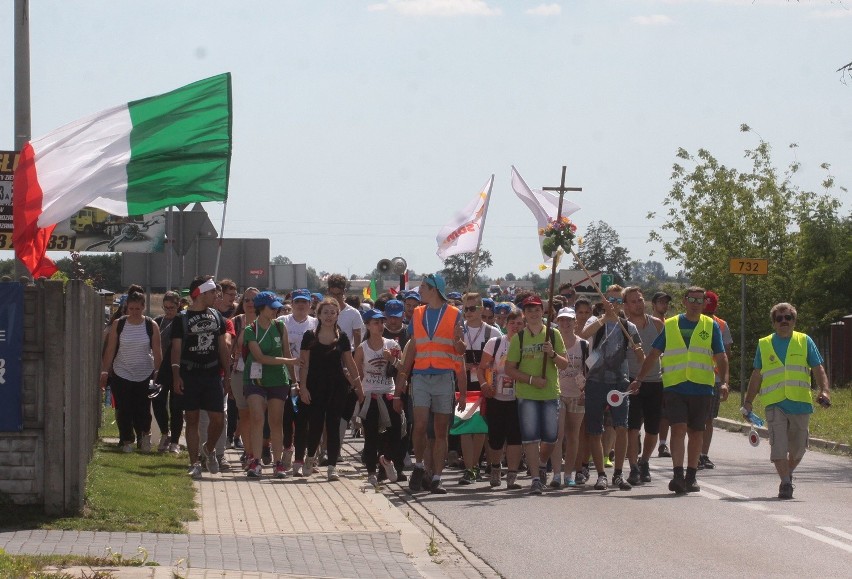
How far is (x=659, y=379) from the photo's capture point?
15.5 metres

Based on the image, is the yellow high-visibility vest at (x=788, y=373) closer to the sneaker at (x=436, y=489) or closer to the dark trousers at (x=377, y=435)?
the sneaker at (x=436, y=489)

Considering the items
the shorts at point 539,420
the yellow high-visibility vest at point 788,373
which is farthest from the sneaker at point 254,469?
the yellow high-visibility vest at point 788,373

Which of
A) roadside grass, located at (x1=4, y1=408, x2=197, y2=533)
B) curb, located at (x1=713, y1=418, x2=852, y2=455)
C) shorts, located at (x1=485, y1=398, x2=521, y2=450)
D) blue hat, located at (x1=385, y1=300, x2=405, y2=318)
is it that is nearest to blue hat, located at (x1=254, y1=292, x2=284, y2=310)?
blue hat, located at (x1=385, y1=300, x2=405, y2=318)

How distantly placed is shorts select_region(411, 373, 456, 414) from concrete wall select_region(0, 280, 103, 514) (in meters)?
3.88

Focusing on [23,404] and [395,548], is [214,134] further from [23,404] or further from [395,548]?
[395,548]

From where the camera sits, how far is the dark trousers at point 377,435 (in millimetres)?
15156

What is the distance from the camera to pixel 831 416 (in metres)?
24.2

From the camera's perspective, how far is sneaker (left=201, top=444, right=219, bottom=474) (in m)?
15.4

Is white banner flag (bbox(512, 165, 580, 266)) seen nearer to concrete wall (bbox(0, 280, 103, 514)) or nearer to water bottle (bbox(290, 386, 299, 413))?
water bottle (bbox(290, 386, 299, 413))

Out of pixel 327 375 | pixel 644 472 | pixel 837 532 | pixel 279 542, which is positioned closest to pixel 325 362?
pixel 327 375

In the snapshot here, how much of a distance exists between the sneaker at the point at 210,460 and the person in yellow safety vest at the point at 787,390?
17.9 feet

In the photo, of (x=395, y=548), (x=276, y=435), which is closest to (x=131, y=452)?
(x=276, y=435)

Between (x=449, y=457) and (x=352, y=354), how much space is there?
2044mm

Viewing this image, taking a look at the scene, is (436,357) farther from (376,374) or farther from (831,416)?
(831,416)
